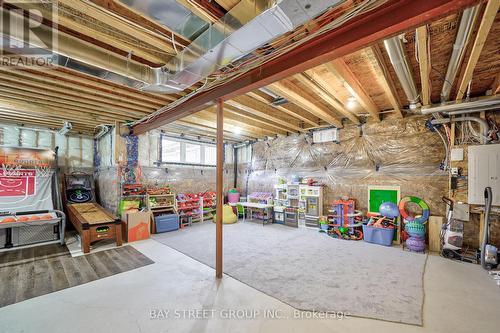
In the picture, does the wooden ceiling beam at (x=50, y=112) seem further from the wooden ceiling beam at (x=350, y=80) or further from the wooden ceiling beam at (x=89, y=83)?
the wooden ceiling beam at (x=350, y=80)

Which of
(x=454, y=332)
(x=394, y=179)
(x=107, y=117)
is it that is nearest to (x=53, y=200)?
(x=107, y=117)

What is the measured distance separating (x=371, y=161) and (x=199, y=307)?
478 cm

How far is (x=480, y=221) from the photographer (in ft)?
12.5

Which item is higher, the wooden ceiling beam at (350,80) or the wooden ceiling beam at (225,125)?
the wooden ceiling beam at (350,80)

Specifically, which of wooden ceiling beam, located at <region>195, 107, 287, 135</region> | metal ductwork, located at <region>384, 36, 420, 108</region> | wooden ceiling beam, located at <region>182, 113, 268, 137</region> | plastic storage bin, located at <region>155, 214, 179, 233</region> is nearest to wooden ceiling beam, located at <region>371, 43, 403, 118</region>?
metal ductwork, located at <region>384, 36, 420, 108</region>

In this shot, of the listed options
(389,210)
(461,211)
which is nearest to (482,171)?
(461,211)

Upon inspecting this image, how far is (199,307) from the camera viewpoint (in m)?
2.36

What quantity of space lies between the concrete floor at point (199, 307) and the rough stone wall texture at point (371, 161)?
1859 mm

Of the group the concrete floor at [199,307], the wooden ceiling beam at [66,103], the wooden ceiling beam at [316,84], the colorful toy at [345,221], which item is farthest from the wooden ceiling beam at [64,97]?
the colorful toy at [345,221]

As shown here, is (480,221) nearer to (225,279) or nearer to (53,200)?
(225,279)

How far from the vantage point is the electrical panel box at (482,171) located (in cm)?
352

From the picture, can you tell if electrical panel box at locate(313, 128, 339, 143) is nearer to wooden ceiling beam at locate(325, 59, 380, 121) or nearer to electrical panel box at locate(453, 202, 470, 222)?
wooden ceiling beam at locate(325, 59, 380, 121)

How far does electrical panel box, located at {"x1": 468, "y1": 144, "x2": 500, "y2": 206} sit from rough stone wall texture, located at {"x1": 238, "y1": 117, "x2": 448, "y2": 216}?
507 millimetres

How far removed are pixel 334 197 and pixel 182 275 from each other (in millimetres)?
4255
